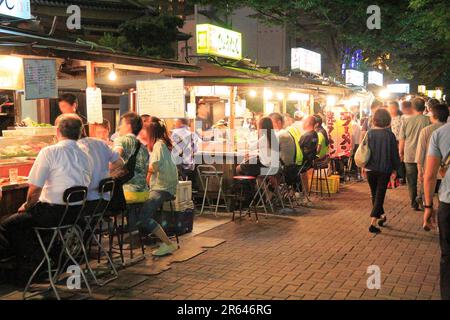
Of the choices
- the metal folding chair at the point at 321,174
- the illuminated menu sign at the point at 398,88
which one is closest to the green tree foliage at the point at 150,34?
the metal folding chair at the point at 321,174

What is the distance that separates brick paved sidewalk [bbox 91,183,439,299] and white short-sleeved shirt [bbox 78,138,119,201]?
1205 mm

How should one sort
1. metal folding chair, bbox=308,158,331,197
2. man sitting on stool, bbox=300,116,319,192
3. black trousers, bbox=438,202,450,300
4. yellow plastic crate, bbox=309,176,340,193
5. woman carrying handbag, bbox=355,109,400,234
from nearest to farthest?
black trousers, bbox=438,202,450,300 < woman carrying handbag, bbox=355,109,400,234 < man sitting on stool, bbox=300,116,319,192 < metal folding chair, bbox=308,158,331,197 < yellow plastic crate, bbox=309,176,340,193

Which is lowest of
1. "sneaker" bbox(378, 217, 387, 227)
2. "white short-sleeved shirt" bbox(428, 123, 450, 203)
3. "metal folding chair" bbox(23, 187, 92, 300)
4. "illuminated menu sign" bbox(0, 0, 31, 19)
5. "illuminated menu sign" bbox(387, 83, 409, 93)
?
"sneaker" bbox(378, 217, 387, 227)

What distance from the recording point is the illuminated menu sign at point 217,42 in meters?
14.0

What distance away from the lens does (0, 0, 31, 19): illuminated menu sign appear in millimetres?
7862

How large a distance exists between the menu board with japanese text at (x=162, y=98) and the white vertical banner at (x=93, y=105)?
1.11 metres

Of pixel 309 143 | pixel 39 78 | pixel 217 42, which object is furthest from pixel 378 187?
pixel 217 42

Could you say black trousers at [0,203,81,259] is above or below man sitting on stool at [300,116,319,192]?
below

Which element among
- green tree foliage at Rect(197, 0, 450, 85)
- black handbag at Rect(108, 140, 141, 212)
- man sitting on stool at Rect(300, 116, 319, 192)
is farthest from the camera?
green tree foliage at Rect(197, 0, 450, 85)

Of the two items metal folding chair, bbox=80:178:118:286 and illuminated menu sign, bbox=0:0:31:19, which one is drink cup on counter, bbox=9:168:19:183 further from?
illuminated menu sign, bbox=0:0:31:19

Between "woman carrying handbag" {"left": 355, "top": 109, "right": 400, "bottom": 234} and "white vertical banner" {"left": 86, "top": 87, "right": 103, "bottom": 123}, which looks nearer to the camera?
"white vertical banner" {"left": 86, "top": 87, "right": 103, "bottom": 123}

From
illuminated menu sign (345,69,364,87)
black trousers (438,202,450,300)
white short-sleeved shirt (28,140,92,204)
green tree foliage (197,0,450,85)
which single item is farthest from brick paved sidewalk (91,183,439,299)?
illuminated menu sign (345,69,364,87)
